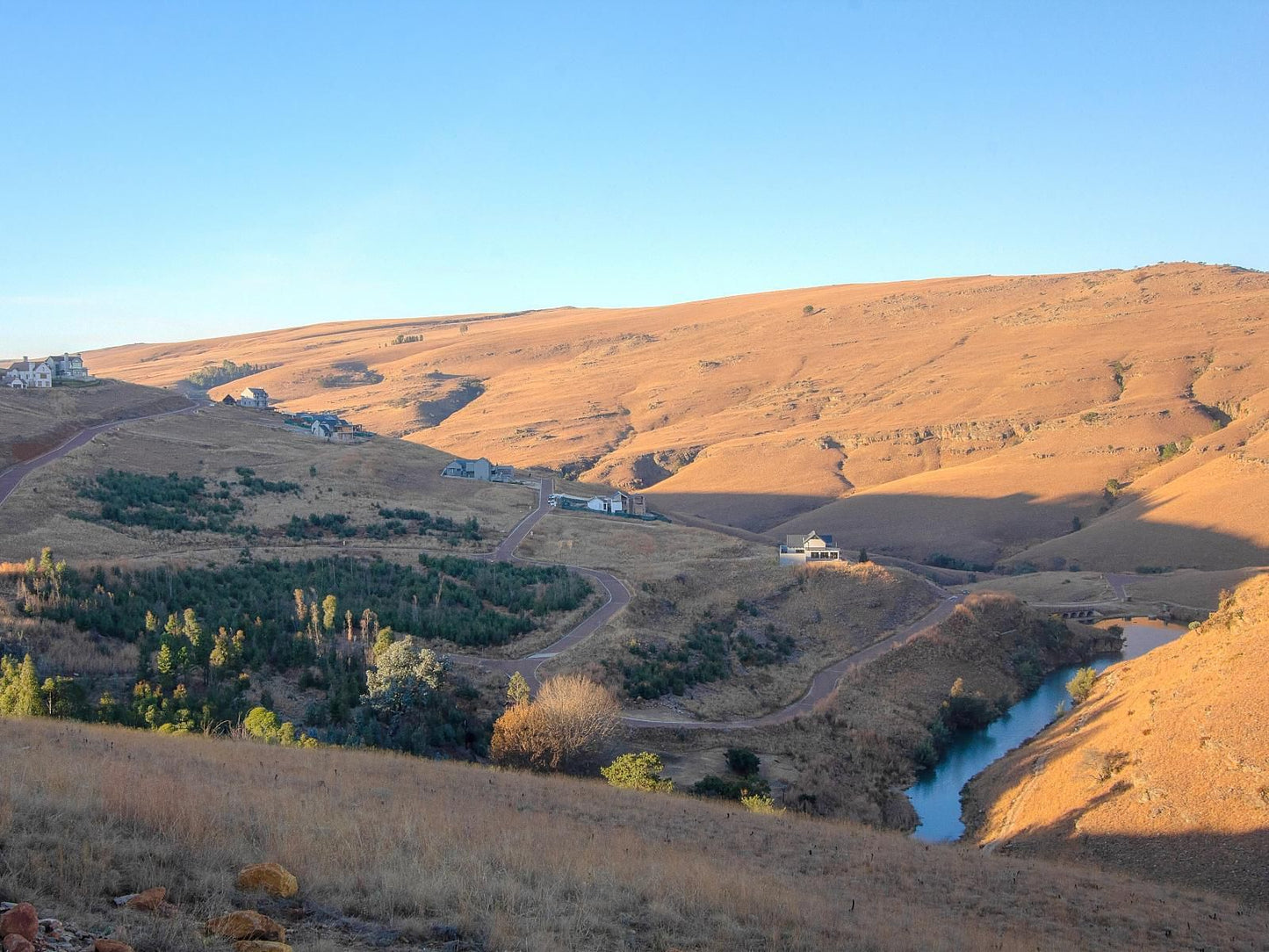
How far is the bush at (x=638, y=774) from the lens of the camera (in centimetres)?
2514

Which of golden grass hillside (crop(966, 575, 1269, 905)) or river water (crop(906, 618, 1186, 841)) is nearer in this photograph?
golden grass hillside (crop(966, 575, 1269, 905))

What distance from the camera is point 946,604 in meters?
55.5

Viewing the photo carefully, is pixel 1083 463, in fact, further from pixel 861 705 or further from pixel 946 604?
pixel 861 705

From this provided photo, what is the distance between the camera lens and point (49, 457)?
57.7 metres

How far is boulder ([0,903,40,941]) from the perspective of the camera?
598cm

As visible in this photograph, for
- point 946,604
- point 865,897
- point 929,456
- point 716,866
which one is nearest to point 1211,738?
point 865,897

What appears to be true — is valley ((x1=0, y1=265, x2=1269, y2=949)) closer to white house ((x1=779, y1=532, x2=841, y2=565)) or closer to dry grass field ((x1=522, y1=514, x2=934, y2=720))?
dry grass field ((x1=522, y1=514, x2=934, y2=720))

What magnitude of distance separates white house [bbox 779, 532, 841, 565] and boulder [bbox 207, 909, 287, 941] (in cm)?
5269

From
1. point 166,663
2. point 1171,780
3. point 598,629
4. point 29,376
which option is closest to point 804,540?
point 598,629

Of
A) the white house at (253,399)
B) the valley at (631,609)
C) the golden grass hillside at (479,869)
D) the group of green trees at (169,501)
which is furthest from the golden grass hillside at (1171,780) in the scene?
the white house at (253,399)

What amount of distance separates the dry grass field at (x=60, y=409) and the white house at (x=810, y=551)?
4772 cm

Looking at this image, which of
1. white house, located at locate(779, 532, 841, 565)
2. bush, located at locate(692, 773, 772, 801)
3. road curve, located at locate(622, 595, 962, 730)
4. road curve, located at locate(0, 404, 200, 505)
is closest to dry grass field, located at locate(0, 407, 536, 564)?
road curve, located at locate(0, 404, 200, 505)

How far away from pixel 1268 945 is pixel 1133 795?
33.4 ft

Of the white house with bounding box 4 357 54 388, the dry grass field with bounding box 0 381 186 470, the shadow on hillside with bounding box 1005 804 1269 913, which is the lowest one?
the shadow on hillside with bounding box 1005 804 1269 913
